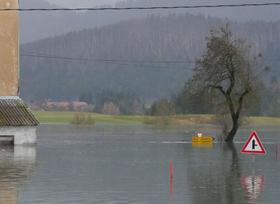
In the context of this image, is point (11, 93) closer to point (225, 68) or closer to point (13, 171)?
point (225, 68)

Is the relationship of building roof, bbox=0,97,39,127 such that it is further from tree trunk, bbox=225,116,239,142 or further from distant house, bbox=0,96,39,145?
tree trunk, bbox=225,116,239,142

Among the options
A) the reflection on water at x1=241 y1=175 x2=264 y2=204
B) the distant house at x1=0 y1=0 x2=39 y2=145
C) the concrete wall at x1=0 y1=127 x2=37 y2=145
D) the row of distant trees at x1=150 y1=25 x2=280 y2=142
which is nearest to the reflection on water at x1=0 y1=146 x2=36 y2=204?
the concrete wall at x1=0 y1=127 x2=37 y2=145

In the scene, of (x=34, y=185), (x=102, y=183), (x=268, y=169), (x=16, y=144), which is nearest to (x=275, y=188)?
(x=102, y=183)

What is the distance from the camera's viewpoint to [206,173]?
37344 millimetres

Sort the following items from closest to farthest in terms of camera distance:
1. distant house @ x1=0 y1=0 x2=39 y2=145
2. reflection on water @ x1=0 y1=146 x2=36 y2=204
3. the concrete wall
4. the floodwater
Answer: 1. the floodwater
2. reflection on water @ x1=0 y1=146 x2=36 y2=204
3. the concrete wall
4. distant house @ x1=0 y1=0 x2=39 y2=145

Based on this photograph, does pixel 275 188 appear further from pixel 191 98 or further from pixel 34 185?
pixel 191 98

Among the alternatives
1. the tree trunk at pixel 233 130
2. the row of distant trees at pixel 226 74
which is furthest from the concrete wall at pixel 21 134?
the tree trunk at pixel 233 130

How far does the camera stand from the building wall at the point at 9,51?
6550cm

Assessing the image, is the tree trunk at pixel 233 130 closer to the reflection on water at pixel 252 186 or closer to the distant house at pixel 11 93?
the distant house at pixel 11 93

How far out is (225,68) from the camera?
81.6 meters

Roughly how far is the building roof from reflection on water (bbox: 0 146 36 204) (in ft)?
9.84

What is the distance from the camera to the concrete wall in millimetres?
62969

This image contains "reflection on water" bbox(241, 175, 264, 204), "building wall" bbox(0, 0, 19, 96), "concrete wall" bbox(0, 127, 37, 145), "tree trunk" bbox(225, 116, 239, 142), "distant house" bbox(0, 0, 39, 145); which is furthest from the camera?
"tree trunk" bbox(225, 116, 239, 142)

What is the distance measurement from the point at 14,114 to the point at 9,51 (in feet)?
18.6
